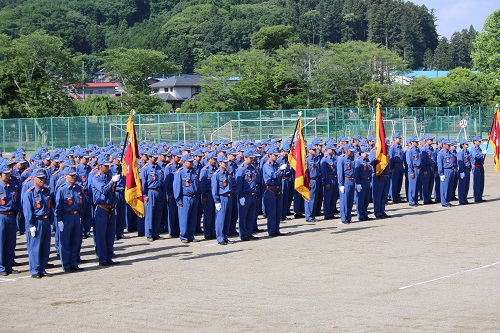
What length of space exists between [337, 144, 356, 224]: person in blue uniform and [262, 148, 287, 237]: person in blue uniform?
2093mm

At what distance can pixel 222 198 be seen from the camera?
16531 mm

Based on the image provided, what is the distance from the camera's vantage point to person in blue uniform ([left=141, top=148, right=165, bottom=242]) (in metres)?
17.3

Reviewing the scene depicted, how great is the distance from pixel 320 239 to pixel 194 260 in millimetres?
3350

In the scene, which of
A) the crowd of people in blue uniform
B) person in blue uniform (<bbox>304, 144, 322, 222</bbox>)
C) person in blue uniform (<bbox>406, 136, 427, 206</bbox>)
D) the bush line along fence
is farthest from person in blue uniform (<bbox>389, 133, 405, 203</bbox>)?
the bush line along fence

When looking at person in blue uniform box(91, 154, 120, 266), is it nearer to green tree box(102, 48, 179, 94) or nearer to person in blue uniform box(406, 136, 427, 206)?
person in blue uniform box(406, 136, 427, 206)

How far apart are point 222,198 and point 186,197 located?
0.84m

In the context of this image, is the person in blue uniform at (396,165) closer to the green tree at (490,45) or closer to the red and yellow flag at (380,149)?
the red and yellow flag at (380,149)

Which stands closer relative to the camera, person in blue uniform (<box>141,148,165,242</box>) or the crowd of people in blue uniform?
the crowd of people in blue uniform

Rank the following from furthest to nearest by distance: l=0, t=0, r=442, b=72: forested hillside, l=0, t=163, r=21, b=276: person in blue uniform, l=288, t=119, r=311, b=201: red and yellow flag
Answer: l=0, t=0, r=442, b=72: forested hillside
l=288, t=119, r=311, b=201: red and yellow flag
l=0, t=163, r=21, b=276: person in blue uniform

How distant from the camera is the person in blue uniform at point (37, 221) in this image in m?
13.2

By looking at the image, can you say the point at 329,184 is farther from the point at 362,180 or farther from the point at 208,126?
the point at 208,126

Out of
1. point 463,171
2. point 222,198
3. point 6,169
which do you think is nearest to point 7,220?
point 6,169

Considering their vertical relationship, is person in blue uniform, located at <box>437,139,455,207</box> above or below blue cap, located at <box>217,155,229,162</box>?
below

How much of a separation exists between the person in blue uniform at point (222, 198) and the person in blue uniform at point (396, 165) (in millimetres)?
8180
